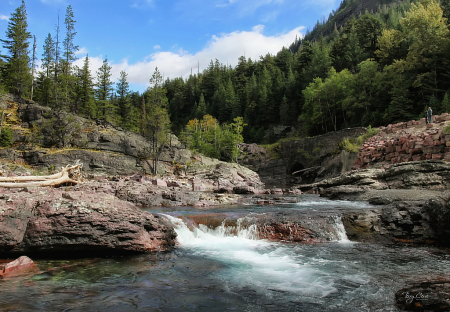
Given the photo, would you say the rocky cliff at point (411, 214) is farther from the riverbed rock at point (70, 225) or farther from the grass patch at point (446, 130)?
the riverbed rock at point (70, 225)

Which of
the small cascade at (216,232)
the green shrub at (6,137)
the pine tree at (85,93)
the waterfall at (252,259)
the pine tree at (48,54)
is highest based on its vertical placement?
the pine tree at (48,54)

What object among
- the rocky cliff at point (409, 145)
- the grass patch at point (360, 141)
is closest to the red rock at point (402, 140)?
the rocky cliff at point (409, 145)

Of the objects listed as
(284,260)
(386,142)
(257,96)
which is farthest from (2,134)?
(257,96)

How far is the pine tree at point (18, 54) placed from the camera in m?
44.2

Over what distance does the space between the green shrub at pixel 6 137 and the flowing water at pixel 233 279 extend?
3063 cm

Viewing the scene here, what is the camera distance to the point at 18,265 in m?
6.25

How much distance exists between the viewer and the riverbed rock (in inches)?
271

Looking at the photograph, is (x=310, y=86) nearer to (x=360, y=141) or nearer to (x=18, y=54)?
(x=360, y=141)

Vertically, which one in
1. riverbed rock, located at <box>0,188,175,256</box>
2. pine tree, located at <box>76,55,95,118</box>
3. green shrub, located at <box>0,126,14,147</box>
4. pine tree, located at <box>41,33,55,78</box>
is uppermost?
pine tree, located at <box>41,33,55,78</box>

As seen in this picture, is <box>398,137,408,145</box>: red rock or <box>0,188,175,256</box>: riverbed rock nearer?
<box>0,188,175,256</box>: riverbed rock

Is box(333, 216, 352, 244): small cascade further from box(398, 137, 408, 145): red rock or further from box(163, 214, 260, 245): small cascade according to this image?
box(398, 137, 408, 145): red rock

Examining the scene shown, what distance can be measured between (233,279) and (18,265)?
5.23m

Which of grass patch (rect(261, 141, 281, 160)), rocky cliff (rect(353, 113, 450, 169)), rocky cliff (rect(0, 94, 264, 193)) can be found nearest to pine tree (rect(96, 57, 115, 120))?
rocky cliff (rect(0, 94, 264, 193))

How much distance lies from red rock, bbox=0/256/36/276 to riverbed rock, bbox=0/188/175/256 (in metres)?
0.45
